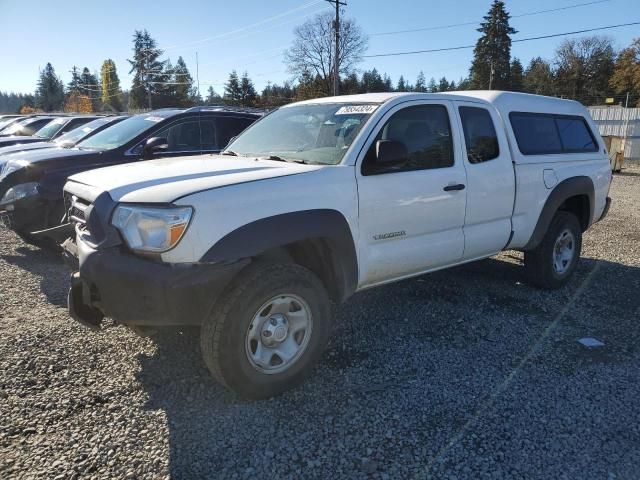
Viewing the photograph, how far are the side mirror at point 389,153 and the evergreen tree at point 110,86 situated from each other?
95.9 m

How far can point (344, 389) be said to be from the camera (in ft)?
10.9

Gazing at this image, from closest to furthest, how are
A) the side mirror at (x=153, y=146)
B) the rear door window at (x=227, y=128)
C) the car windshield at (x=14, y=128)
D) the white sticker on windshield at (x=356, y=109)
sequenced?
1. the white sticker on windshield at (x=356, y=109)
2. the side mirror at (x=153, y=146)
3. the rear door window at (x=227, y=128)
4. the car windshield at (x=14, y=128)

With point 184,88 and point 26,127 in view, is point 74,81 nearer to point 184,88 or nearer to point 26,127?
point 184,88

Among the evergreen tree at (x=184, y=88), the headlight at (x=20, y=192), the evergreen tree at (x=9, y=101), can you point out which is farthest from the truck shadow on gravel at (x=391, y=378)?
the evergreen tree at (x=9, y=101)

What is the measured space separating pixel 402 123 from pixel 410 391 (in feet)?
6.54

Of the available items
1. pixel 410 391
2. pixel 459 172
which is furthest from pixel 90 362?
pixel 459 172

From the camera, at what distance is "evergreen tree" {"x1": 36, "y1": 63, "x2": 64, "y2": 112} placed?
9986cm

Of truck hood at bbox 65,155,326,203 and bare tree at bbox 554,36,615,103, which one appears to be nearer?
truck hood at bbox 65,155,326,203

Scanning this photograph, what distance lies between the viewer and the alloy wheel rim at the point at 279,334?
10.1 ft

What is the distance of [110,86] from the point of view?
95.9 metres

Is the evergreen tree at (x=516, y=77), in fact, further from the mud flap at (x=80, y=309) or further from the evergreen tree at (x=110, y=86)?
the mud flap at (x=80, y=309)

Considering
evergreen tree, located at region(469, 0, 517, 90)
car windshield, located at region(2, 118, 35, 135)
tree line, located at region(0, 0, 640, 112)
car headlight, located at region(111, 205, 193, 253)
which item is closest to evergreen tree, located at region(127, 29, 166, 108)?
tree line, located at region(0, 0, 640, 112)

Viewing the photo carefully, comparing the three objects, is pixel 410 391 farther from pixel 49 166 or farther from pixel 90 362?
pixel 49 166

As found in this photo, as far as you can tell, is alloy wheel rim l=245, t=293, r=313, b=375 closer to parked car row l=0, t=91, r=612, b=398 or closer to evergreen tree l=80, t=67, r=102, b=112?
parked car row l=0, t=91, r=612, b=398
